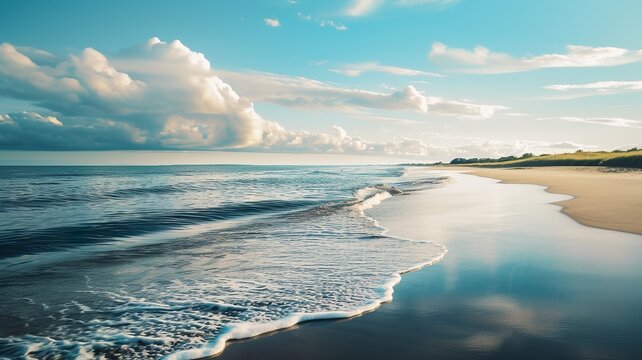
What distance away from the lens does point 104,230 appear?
13.5 metres

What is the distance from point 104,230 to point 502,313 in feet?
42.9

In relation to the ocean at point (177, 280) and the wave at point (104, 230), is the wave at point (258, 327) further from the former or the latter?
the wave at point (104, 230)

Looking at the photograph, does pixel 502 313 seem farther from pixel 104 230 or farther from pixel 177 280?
pixel 104 230

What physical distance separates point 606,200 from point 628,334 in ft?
52.9

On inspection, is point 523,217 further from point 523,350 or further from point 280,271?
point 523,350

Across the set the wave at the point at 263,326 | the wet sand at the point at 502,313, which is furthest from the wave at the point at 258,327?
the wet sand at the point at 502,313

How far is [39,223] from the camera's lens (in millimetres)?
14852

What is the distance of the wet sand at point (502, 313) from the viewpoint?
419 cm

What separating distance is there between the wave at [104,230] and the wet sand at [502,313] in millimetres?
9368

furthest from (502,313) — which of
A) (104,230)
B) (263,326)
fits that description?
(104,230)

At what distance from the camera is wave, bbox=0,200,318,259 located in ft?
35.9

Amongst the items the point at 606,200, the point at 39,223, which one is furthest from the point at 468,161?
the point at 39,223

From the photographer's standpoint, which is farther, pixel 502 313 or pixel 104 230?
pixel 104 230

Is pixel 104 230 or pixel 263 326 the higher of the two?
pixel 263 326
